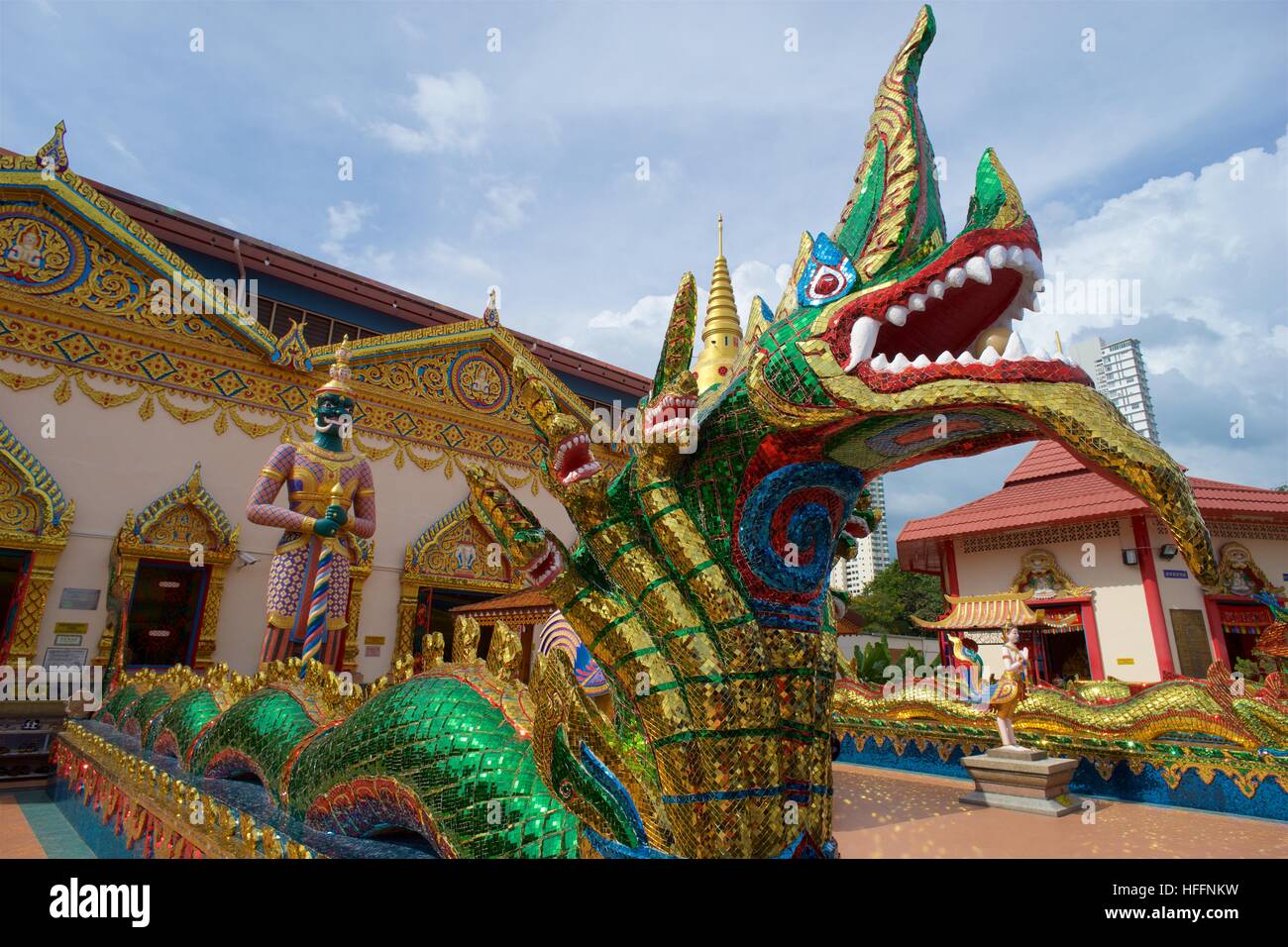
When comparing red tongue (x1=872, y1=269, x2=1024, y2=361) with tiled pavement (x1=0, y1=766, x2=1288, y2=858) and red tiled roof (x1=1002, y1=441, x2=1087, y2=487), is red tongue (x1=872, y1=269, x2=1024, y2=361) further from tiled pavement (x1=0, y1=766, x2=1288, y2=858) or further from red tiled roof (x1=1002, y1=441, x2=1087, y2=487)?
red tiled roof (x1=1002, y1=441, x2=1087, y2=487)

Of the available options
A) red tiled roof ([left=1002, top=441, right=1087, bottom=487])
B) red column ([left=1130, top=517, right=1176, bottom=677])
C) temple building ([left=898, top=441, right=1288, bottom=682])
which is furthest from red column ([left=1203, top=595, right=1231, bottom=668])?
red tiled roof ([left=1002, top=441, right=1087, bottom=487])

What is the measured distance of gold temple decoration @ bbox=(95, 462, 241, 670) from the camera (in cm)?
848

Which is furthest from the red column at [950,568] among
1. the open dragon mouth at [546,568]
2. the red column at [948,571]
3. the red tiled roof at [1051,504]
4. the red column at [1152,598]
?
the open dragon mouth at [546,568]

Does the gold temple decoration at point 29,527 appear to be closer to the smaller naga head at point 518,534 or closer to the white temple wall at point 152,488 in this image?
the white temple wall at point 152,488

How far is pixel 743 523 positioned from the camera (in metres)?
1.82

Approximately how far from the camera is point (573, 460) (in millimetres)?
1924

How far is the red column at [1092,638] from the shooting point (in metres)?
12.5

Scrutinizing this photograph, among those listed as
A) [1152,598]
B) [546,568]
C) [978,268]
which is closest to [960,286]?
[978,268]

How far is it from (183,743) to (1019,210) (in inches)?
186

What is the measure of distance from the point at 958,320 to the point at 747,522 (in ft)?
2.59

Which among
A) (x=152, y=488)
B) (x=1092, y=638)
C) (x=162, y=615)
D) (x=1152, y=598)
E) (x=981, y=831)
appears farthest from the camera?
(x=1092, y=638)

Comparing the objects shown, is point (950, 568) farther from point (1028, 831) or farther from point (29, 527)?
point (29, 527)
